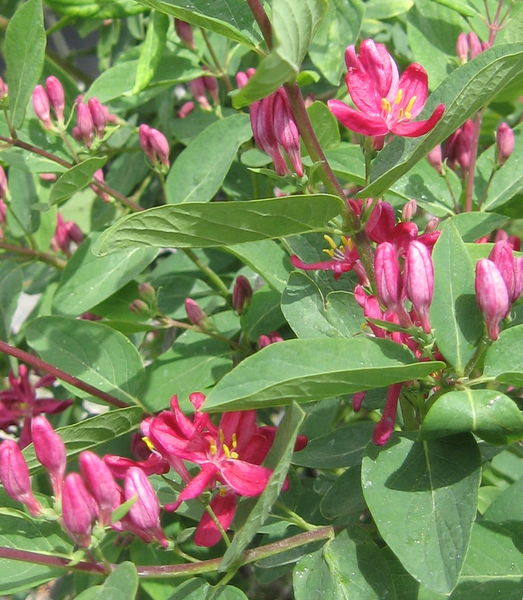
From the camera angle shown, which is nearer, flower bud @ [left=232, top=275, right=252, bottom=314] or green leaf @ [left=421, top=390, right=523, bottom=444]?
green leaf @ [left=421, top=390, right=523, bottom=444]

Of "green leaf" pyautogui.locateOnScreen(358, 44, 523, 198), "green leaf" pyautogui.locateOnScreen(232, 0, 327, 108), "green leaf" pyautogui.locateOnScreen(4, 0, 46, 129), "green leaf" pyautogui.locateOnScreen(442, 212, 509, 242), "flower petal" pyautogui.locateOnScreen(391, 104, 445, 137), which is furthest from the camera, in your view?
"green leaf" pyautogui.locateOnScreen(4, 0, 46, 129)

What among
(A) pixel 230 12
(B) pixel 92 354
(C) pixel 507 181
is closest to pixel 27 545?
(B) pixel 92 354

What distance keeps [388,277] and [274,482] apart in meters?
0.24

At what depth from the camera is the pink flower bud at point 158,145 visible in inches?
54.9

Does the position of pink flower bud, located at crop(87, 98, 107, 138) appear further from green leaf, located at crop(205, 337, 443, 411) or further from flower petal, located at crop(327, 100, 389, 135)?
green leaf, located at crop(205, 337, 443, 411)

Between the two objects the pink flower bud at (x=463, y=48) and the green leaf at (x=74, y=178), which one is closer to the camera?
the green leaf at (x=74, y=178)

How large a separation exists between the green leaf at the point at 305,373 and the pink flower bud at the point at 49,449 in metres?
0.23

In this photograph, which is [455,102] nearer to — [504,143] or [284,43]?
[284,43]

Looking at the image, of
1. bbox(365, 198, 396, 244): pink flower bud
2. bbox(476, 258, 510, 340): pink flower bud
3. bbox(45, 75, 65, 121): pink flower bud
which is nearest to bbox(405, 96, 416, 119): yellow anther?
bbox(365, 198, 396, 244): pink flower bud

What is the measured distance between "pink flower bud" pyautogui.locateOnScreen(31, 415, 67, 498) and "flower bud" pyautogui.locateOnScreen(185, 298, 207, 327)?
0.42 meters

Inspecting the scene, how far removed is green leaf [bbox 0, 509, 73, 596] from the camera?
0.93 meters

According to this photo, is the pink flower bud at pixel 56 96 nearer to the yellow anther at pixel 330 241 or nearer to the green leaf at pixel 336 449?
the yellow anther at pixel 330 241

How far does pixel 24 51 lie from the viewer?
4.11 feet

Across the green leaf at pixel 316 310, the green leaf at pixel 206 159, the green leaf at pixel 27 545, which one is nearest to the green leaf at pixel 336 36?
the green leaf at pixel 206 159
